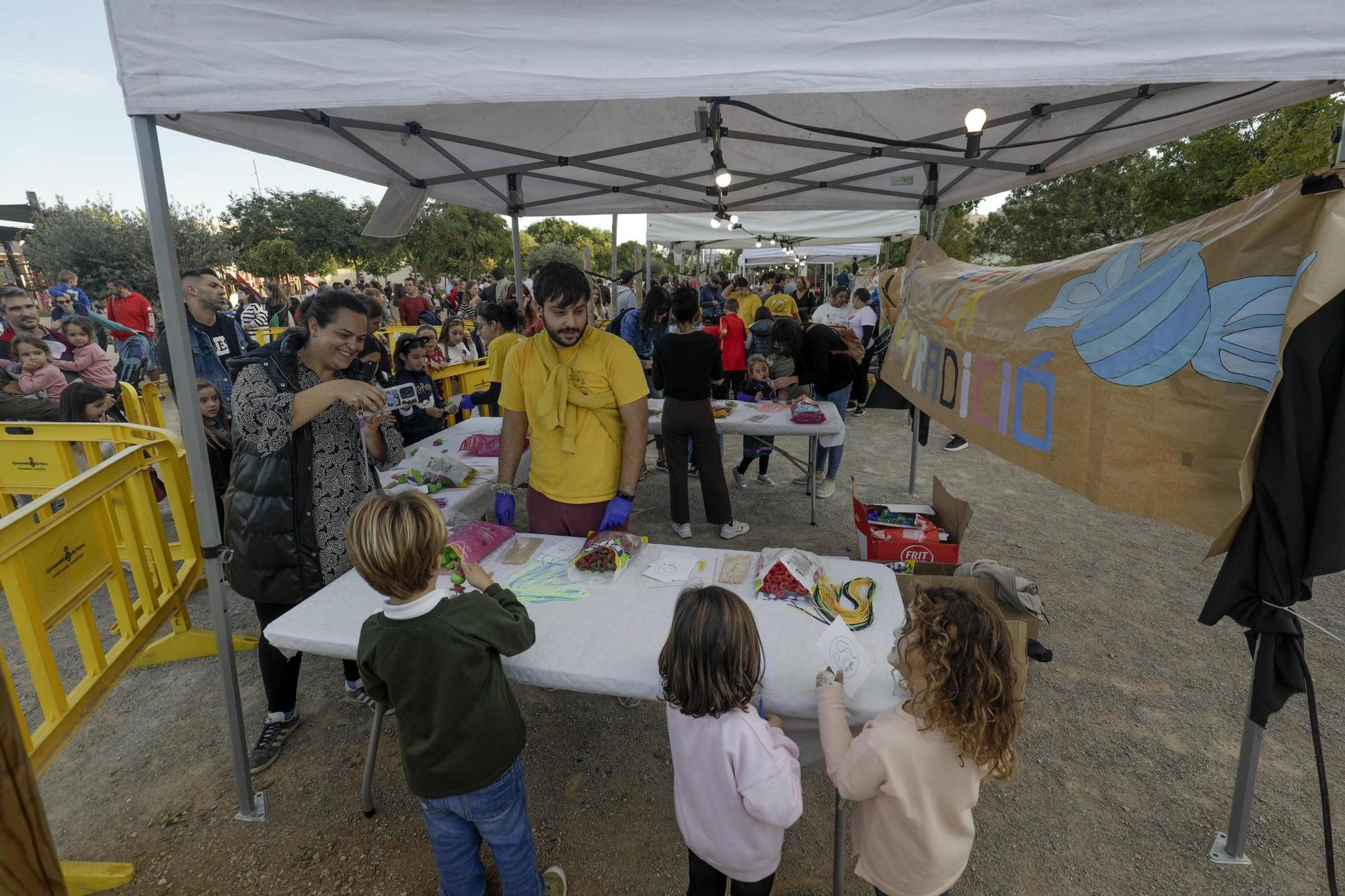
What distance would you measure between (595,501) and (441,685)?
1325mm

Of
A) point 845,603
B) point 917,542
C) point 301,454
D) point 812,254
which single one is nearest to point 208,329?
point 301,454

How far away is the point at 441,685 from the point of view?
1646 millimetres

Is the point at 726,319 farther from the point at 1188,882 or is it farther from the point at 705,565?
the point at 1188,882

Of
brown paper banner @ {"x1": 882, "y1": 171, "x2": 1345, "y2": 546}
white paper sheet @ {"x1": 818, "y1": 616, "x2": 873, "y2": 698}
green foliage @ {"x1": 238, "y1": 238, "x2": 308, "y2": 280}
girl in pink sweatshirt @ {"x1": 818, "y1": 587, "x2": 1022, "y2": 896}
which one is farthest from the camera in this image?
green foliage @ {"x1": 238, "y1": 238, "x2": 308, "y2": 280}

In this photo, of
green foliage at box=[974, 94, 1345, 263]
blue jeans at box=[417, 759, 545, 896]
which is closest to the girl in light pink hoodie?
blue jeans at box=[417, 759, 545, 896]

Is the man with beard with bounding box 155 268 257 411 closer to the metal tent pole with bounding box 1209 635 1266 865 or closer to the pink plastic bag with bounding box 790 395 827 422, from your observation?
the pink plastic bag with bounding box 790 395 827 422

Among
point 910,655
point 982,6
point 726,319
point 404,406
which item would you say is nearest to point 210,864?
point 404,406

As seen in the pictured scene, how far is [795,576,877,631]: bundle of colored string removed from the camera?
6.75ft

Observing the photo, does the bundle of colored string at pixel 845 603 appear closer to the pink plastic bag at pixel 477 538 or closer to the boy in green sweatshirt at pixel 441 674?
the boy in green sweatshirt at pixel 441 674

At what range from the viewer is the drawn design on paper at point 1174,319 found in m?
1.58

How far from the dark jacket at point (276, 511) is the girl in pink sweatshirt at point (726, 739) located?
1.68 m

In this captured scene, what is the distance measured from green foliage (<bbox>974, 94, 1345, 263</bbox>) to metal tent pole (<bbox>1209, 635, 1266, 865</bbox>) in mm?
1990

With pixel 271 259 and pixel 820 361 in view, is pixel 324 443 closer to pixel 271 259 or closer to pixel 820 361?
pixel 820 361

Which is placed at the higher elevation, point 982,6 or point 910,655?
point 982,6
